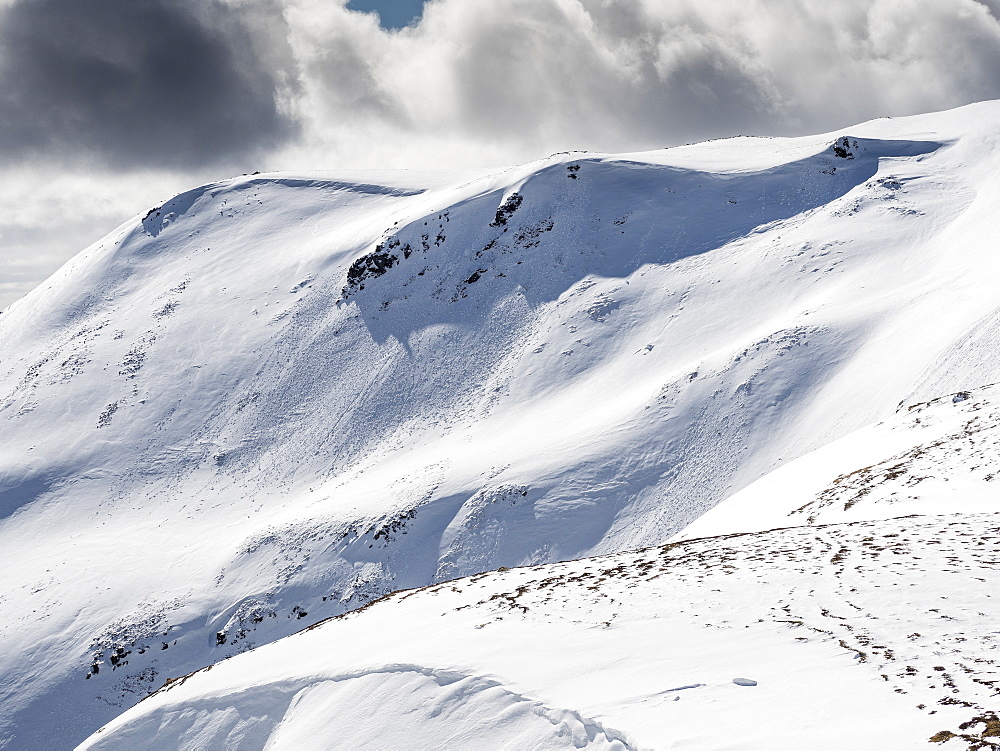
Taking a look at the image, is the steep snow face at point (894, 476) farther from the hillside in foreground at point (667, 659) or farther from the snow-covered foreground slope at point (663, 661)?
the snow-covered foreground slope at point (663, 661)

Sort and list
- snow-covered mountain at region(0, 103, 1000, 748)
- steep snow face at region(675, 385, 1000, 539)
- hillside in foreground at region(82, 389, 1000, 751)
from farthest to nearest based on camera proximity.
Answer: steep snow face at region(675, 385, 1000, 539) → snow-covered mountain at region(0, 103, 1000, 748) → hillside in foreground at region(82, 389, 1000, 751)

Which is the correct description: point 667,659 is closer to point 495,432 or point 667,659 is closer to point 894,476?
point 894,476

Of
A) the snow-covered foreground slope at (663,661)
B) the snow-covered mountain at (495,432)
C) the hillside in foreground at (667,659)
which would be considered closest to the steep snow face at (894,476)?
the snow-covered mountain at (495,432)

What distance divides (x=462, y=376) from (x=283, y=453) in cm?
1155

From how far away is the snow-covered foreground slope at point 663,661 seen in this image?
6762 millimetres

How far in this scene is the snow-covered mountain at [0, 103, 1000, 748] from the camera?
33.1 feet

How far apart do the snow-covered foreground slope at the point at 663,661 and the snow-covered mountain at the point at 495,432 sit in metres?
0.07

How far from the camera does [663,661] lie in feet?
27.8

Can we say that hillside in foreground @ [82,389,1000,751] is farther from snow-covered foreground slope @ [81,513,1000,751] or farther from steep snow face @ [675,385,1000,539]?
steep snow face @ [675,385,1000,539]

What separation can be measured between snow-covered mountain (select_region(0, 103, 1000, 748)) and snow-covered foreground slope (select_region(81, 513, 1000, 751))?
68mm

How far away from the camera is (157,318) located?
5384 cm

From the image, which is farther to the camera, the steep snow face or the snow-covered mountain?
the steep snow face

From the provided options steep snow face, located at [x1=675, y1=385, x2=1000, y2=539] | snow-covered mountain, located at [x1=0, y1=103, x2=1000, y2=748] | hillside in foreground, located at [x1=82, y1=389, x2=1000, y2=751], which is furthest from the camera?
steep snow face, located at [x1=675, y1=385, x2=1000, y2=539]

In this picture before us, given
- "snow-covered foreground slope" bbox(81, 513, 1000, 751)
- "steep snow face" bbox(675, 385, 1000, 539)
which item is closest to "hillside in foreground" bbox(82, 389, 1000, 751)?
"snow-covered foreground slope" bbox(81, 513, 1000, 751)
